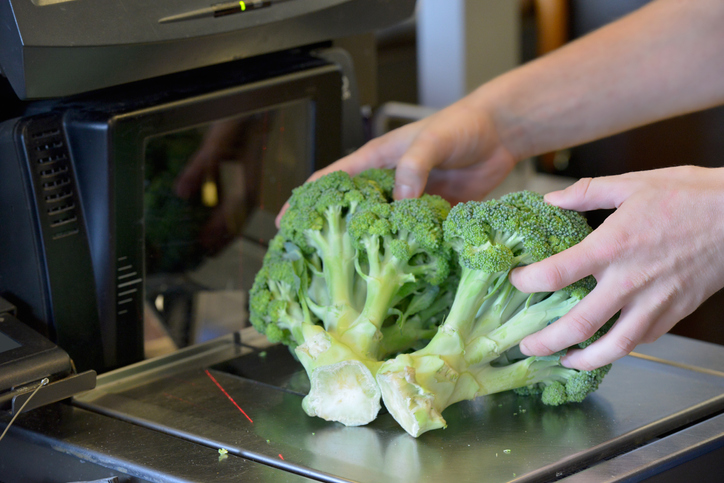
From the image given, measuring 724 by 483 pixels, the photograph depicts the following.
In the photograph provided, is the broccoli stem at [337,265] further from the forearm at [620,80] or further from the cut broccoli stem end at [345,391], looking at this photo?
the forearm at [620,80]

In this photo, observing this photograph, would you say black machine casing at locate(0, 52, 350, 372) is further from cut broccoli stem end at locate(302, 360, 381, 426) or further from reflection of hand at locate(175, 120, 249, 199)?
cut broccoli stem end at locate(302, 360, 381, 426)

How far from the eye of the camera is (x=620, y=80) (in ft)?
4.07

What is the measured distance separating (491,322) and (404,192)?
0.26 meters

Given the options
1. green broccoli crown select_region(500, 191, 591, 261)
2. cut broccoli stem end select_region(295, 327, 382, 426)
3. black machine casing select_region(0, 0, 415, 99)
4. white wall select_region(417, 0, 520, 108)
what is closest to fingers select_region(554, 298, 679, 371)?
green broccoli crown select_region(500, 191, 591, 261)

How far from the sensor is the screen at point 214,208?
107 centimetres

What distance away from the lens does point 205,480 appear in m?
0.73

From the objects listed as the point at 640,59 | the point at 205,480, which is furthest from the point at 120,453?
the point at 640,59

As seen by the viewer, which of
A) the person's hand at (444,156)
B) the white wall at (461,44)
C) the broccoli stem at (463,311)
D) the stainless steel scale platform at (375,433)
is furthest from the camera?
the white wall at (461,44)

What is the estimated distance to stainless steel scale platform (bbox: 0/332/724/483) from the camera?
2.47ft

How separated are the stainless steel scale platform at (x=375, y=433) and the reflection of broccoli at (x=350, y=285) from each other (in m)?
0.07

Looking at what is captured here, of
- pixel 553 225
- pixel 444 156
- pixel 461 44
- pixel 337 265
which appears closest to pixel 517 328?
pixel 553 225

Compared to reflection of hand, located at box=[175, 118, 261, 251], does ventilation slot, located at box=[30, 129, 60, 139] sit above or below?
above

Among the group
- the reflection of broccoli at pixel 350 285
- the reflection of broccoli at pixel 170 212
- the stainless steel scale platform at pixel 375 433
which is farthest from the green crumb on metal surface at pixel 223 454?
the reflection of broccoli at pixel 170 212

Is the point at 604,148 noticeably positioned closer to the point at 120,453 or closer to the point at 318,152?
the point at 318,152
